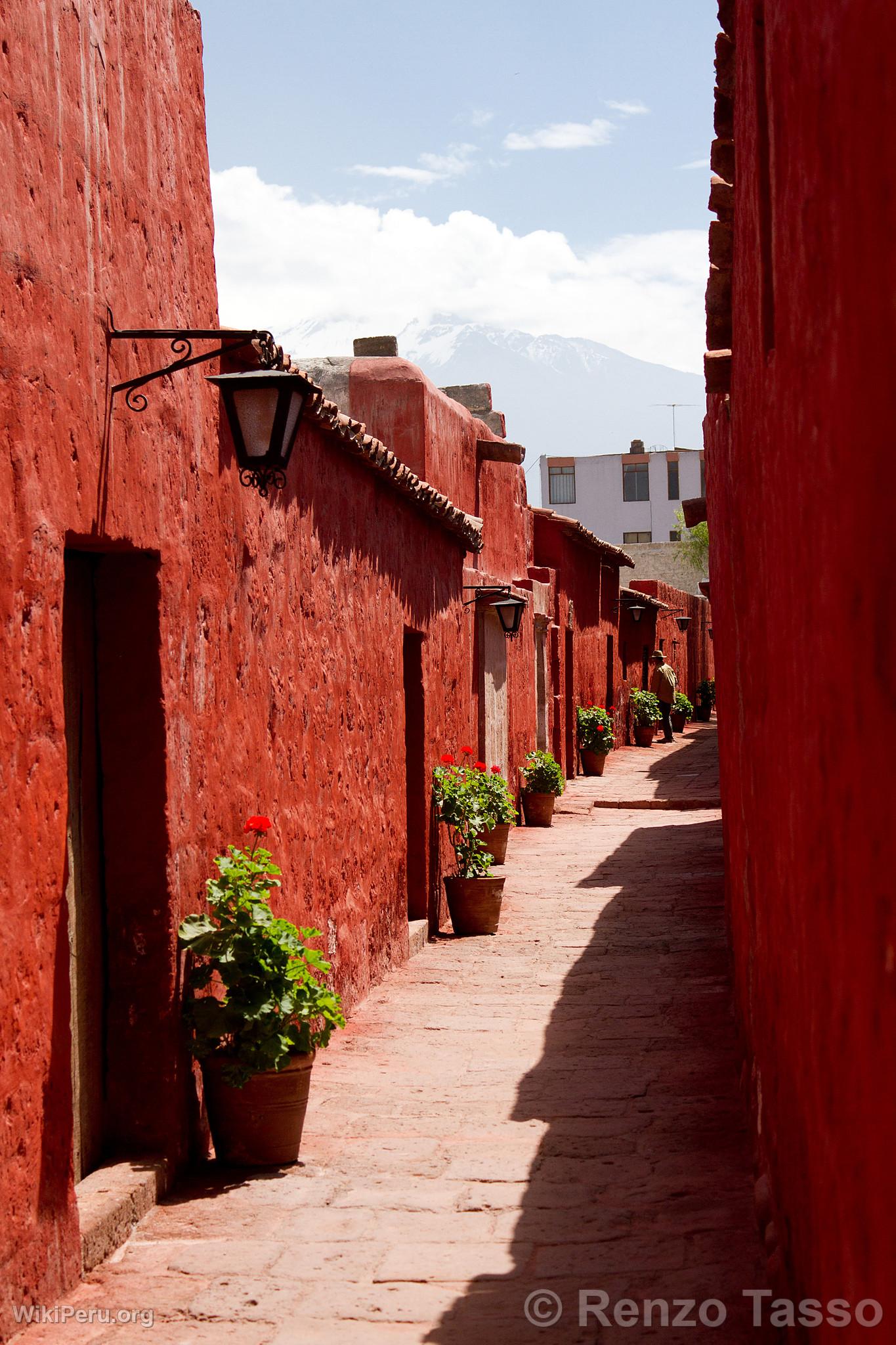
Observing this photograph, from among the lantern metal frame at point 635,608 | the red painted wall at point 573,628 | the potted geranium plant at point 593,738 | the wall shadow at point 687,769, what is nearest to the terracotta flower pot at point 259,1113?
the wall shadow at point 687,769

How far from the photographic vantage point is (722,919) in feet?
34.5

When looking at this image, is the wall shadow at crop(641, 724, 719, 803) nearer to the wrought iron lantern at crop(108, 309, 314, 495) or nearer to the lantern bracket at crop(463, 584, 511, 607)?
the lantern bracket at crop(463, 584, 511, 607)

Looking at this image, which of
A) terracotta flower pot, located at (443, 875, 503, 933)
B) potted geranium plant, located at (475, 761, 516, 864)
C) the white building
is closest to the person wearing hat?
potted geranium plant, located at (475, 761, 516, 864)

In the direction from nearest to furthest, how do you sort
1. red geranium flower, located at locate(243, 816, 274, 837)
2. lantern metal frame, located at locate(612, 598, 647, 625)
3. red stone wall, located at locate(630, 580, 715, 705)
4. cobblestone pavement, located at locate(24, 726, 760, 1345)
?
cobblestone pavement, located at locate(24, 726, 760, 1345) < red geranium flower, located at locate(243, 816, 274, 837) < lantern metal frame, located at locate(612, 598, 647, 625) < red stone wall, located at locate(630, 580, 715, 705)

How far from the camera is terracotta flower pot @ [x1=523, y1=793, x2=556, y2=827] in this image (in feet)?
54.3

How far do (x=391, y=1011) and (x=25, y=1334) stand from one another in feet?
14.4

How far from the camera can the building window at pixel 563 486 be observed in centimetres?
6019

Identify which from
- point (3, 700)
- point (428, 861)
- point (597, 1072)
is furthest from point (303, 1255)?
point (428, 861)

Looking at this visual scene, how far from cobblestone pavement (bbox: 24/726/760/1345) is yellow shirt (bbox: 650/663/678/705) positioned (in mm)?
19674

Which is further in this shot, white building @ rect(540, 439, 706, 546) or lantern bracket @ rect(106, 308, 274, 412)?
white building @ rect(540, 439, 706, 546)

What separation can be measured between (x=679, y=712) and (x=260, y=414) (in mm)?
26698

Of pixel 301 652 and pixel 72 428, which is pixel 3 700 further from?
pixel 301 652

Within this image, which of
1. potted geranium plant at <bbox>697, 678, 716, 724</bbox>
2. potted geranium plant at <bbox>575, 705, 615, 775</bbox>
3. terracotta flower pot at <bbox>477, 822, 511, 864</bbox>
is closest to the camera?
terracotta flower pot at <bbox>477, 822, 511, 864</bbox>

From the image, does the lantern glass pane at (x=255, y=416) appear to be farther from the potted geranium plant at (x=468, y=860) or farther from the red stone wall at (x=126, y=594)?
the potted geranium plant at (x=468, y=860)
